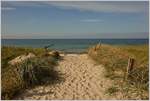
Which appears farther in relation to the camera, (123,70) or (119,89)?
(123,70)

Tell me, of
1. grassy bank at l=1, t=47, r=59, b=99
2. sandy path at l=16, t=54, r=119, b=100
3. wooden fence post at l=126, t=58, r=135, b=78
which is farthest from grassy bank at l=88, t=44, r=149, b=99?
grassy bank at l=1, t=47, r=59, b=99

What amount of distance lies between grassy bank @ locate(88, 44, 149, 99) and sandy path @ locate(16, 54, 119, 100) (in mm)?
347

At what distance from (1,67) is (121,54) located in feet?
17.1

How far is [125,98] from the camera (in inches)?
381

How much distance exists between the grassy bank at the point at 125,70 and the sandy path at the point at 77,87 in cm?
35

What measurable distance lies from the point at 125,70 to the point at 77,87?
7.37ft

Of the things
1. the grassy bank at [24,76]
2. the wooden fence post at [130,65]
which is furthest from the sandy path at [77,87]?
the wooden fence post at [130,65]

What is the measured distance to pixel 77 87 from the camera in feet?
35.1

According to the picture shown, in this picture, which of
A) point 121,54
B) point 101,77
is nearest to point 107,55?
point 121,54

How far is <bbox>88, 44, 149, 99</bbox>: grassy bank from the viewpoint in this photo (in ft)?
32.9

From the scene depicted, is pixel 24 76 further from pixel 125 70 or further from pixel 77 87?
pixel 125 70

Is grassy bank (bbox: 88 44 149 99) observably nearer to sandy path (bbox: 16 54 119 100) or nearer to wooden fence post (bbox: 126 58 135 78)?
wooden fence post (bbox: 126 58 135 78)

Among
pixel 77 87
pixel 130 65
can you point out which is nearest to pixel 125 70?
pixel 130 65

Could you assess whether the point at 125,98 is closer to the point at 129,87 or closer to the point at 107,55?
the point at 129,87
